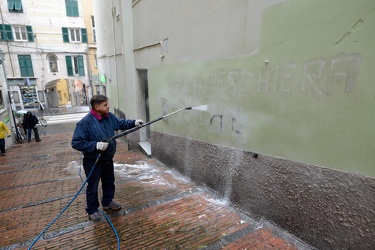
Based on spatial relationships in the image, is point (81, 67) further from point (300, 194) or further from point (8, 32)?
point (300, 194)

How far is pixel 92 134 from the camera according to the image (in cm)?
325

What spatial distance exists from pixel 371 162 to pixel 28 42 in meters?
28.9

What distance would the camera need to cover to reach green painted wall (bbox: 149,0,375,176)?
2.06m

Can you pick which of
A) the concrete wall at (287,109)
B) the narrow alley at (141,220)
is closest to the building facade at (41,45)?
the narrow alley at (141,220)

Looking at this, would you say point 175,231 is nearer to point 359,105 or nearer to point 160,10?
point 359,105

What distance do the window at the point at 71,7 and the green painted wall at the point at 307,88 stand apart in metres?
26.5

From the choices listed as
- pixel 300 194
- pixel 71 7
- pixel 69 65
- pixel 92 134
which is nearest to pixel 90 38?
pixel 71 7

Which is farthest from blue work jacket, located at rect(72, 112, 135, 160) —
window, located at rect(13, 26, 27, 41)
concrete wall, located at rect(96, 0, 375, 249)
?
window, located at rect(13, 26, 27, 41)

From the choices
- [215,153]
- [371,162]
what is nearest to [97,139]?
[215,153]

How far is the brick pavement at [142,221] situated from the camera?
115 inches

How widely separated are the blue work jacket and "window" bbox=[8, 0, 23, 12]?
26716 mm

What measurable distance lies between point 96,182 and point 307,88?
3.13 m

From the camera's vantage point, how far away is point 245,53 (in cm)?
315

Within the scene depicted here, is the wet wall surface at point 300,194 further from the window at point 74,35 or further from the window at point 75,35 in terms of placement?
the window at point 75,35
